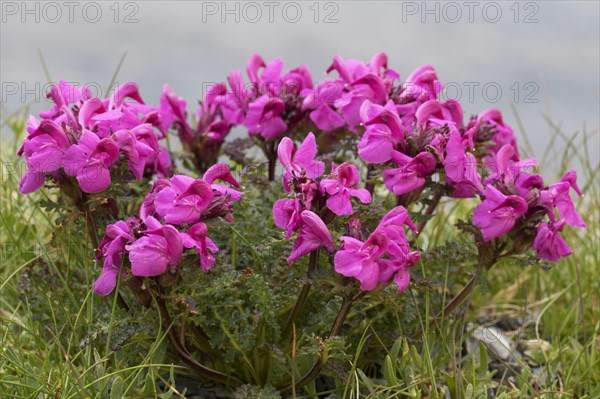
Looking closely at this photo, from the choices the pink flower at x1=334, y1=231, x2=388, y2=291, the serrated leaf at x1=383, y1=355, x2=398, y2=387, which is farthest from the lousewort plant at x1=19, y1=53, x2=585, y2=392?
the serrated leaf at x1=383, y1=355, x2=398, y2=387

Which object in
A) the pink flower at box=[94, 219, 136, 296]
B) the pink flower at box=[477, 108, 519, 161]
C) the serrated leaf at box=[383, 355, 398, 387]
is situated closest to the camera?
the pink flower at box=[94, 219, 136, 296]

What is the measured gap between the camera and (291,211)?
2.26 metres

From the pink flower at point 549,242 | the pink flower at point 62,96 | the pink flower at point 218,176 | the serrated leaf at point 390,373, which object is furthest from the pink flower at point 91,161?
the pink flower at point 549,242

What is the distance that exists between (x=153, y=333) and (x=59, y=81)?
1.09m

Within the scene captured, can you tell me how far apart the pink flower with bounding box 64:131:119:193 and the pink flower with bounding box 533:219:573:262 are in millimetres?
1339

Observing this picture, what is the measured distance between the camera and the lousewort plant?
2.22m

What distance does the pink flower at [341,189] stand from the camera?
2.19m

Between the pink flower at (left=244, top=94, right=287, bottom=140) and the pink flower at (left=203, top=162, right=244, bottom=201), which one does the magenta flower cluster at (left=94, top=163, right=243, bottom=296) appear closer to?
the pink flower at (left=203, top=162, right=244, bottom=201)

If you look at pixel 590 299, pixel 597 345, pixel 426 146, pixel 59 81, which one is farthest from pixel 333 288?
pixel 590 299

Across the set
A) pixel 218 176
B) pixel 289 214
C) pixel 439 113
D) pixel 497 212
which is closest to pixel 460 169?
pixel 497 212

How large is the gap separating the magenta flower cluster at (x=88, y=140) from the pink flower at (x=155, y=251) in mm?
358

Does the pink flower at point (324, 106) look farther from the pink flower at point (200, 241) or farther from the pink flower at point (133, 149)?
the pink flower at point (200, 241)

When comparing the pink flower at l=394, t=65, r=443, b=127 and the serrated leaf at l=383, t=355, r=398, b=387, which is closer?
the serrated leaf at l=383, t=355, r=398, b=387

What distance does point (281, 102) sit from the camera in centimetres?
313
